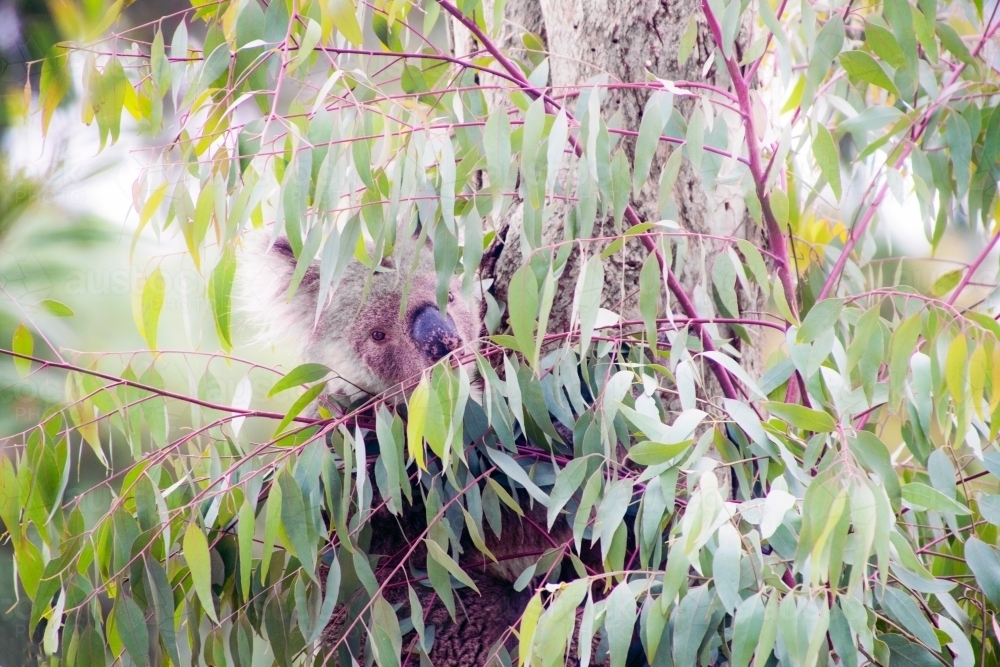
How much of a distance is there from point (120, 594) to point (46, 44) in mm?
912

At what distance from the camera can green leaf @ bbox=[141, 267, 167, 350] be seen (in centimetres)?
126

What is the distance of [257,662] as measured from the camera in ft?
4.35

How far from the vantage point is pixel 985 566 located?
3.87 ft

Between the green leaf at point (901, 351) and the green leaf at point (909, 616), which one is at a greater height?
the green leaf at point (901, 351)

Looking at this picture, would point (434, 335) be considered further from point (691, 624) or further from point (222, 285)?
point (691, 624)

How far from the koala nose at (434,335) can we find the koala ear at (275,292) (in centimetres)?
27

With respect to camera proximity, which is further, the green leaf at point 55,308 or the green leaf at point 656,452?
the green leaf at point 55,308

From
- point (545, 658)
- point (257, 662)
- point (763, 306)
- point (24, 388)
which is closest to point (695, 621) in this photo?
point (545, 658)

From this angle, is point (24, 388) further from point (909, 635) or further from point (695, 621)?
point (909, 635)

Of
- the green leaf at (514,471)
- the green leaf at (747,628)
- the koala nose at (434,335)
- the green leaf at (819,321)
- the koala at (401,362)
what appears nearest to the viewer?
the green leaf at (747,628)

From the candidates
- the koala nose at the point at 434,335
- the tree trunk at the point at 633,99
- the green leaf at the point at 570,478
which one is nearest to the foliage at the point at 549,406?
the green leaf at the point at 570,478

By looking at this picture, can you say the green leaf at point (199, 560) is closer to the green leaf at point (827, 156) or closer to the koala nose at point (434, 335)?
the koala nose at point (434, 335)

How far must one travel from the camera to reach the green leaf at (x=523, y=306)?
3.54ft

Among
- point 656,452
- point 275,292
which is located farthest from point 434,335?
point 656,452
